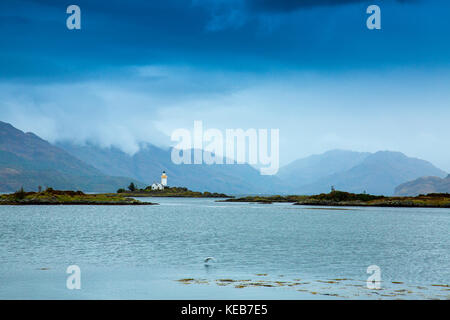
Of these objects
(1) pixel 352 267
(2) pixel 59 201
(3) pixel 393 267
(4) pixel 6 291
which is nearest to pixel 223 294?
(4) pixel 6 291

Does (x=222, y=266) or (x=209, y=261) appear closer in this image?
(x=222, y=266)

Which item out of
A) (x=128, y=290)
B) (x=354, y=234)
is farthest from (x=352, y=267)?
(x=354, y=234)

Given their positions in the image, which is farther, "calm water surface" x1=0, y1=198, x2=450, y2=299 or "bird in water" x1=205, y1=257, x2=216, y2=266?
"bird in water" x1=205, y1=257, x2=216, y2=266

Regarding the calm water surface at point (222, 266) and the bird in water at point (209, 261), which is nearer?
the calm water surface at point (222, 266)

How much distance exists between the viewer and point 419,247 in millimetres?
55719

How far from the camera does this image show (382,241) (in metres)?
63.9
